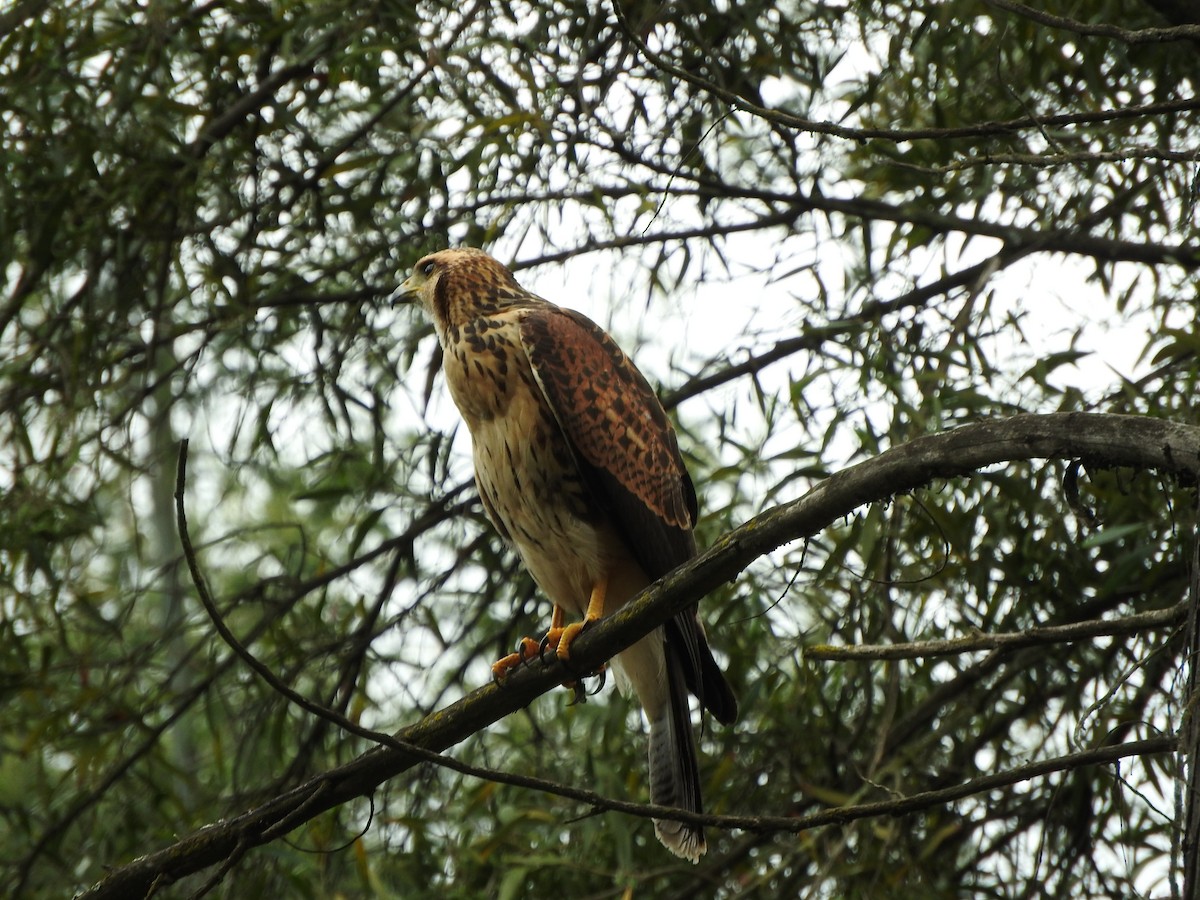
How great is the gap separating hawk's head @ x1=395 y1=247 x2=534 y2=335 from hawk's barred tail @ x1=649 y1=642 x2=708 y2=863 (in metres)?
1.00

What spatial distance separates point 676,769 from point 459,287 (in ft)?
4.38

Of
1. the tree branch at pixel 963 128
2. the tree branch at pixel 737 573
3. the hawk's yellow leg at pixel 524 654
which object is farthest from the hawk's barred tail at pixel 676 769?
the tree branch at pixel 963 128

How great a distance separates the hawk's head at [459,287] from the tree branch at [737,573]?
1.26 metres

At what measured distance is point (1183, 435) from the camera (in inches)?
65.7

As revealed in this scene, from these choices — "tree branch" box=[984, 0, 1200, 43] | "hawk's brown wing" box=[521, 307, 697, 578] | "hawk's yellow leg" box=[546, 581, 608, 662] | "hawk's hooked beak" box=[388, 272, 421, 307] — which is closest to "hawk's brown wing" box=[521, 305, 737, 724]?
"hawk's brown wing" box=[521, 307, 697, 578]

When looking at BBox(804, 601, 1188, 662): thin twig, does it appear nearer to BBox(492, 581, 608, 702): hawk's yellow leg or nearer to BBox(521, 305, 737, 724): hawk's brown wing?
BBox(492, 581, 608, 702): hawk's yellow leg

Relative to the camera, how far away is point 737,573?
207cm

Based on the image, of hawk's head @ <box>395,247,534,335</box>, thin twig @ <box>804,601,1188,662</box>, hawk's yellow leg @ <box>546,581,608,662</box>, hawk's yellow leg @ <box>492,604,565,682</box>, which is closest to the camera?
thin twig @ <box>804,601,1188,662</box>

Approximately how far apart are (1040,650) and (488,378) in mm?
1664

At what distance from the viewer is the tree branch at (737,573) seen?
5.76 ft

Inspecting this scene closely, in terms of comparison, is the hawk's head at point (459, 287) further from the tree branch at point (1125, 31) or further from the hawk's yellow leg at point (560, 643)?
the tree branch at point (1125, 31)

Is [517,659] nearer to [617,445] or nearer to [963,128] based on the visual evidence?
[617,445]

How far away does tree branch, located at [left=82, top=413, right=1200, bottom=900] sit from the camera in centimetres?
175

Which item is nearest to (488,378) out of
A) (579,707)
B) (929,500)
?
(929,500)
